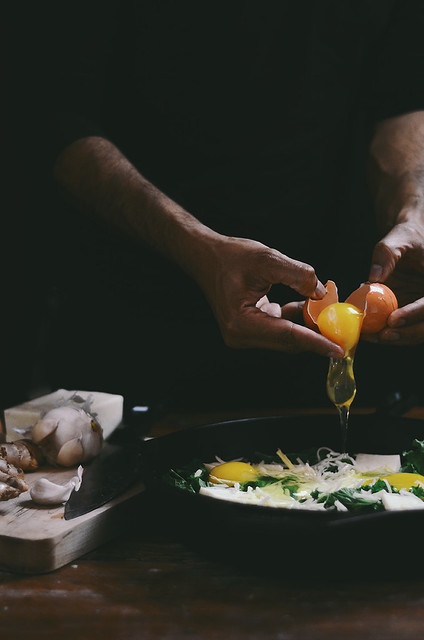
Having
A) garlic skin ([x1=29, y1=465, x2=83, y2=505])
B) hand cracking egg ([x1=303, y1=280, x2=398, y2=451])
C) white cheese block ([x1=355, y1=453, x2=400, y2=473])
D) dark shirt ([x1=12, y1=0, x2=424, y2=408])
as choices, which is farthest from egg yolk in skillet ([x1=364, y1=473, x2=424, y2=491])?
dark shirt ([x1=12, y1=0, x2=424, y2=408])

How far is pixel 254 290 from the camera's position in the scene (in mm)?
1867

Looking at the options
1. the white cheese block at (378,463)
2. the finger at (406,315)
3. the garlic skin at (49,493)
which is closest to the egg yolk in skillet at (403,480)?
the white cheese block at (378,463)

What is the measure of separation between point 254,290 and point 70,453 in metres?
0.66

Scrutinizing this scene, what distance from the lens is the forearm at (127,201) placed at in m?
2.15

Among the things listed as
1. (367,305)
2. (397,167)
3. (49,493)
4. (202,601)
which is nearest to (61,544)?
(49,493)

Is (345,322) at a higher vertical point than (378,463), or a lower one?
higher

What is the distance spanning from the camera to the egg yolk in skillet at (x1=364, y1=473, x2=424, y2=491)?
1628mm

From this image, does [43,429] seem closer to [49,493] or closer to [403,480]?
[49,493]

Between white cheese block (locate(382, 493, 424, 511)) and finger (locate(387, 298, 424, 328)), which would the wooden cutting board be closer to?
white cheese block (locate(382, 493, 424, 511))

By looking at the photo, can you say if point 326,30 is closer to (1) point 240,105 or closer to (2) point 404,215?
(1) point 240,105

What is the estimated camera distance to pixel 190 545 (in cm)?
138

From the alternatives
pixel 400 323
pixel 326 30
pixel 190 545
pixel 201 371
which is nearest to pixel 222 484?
pixel 190 545

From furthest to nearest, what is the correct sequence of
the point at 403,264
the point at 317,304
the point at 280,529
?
the point at 403,264 → the point at 317,304 → the point at 280,529

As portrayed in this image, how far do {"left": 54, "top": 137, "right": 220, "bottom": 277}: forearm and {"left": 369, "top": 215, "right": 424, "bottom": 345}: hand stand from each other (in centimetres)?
48
